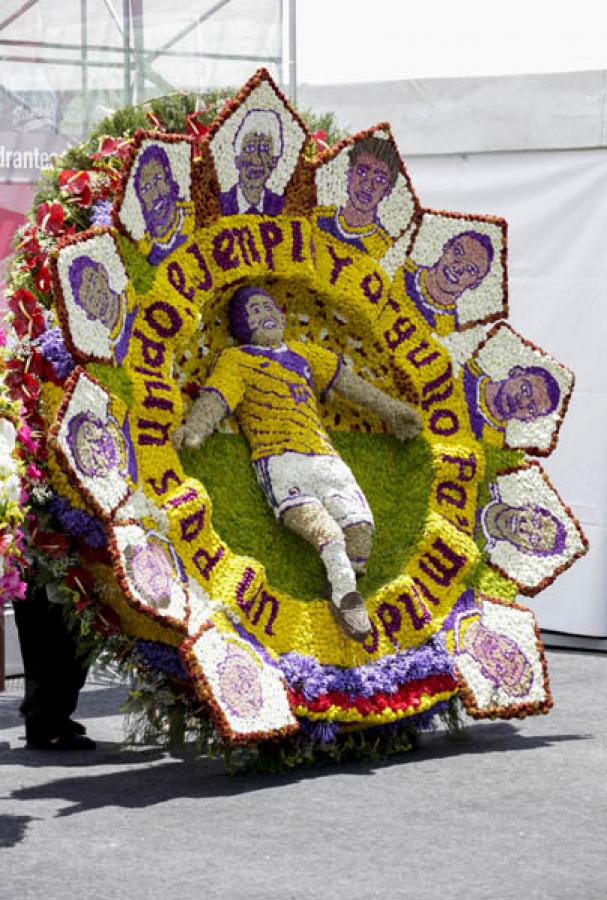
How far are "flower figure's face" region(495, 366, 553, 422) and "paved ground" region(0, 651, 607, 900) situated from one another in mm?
1094

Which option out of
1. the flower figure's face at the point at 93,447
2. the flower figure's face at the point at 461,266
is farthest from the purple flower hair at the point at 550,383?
the flower figure's face at the point at 93,447

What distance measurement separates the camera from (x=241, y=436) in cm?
535

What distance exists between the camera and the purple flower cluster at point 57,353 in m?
4.86

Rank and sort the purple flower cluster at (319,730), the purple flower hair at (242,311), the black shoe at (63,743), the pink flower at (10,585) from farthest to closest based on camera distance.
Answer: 1. the black shoe at (63,743)
2. the purple flower hair at (242,311)
3. the purple flower cluster at (319,730)
4. the pink flower at (10,585)

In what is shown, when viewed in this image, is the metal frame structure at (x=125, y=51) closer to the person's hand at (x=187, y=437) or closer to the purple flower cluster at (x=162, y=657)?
the person's hand at (x=187, y=437)

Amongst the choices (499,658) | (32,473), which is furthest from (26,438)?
(499,658)

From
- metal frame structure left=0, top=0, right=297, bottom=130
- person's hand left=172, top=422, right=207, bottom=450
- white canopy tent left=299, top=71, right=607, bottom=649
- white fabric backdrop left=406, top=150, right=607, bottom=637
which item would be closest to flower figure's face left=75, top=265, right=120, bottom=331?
person's hand left=172, top=422, right=207, bottom=450

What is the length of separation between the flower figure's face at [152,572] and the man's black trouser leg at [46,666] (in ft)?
1.81

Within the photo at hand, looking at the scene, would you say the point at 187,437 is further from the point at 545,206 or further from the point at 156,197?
the point at 545,206

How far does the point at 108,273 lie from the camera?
492cm

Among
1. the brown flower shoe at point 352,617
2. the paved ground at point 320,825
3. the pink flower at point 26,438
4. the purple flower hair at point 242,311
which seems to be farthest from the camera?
the purple flower hair at point 242,311

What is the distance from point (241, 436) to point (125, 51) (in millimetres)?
2264

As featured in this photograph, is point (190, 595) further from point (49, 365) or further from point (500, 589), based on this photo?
point (500, 589)

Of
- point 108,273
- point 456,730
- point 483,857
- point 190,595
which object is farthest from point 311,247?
point 483,857
